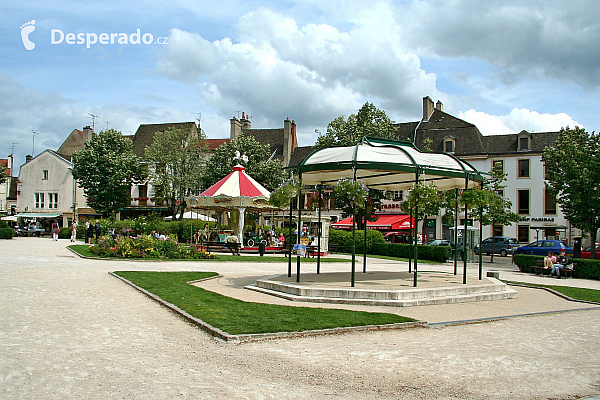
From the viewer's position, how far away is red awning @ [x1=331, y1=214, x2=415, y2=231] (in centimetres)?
4547

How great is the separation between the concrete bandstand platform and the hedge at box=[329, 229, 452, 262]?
17.2m

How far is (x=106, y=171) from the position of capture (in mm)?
54094

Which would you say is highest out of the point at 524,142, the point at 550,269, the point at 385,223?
the point at 524,142

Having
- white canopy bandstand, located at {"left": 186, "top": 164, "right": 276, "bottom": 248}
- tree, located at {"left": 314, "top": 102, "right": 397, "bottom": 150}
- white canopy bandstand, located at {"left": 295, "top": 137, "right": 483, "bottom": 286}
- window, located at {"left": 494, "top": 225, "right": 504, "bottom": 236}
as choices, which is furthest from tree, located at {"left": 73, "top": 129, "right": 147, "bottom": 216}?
white canopy bandstand, located at {"left": 295, "top": 137, "right": 483, "bottom": 286}

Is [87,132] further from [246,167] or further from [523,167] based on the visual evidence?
[523,167]

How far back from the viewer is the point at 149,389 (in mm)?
5367

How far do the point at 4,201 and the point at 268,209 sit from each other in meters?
58.0

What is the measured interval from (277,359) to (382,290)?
5626 millimetres

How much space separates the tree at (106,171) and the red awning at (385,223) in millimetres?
23585

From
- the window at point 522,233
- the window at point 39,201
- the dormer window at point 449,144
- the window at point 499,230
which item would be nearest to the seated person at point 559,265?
the window at point 499,230

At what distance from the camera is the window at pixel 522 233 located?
4975cm

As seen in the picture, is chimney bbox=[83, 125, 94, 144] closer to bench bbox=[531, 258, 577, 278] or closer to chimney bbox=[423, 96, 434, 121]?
chimney bbox=[423, 96, 434, 121]

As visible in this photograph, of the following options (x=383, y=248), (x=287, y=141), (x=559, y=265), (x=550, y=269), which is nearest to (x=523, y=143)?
(x=383, y=248)

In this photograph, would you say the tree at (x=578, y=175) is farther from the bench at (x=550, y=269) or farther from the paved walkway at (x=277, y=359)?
the paved walkway at (x=277, y=359)
